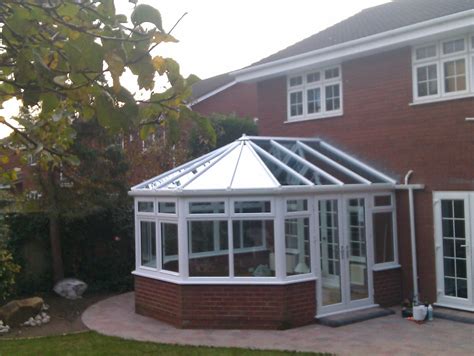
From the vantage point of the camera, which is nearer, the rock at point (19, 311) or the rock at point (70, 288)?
the rock at point (19, 311)

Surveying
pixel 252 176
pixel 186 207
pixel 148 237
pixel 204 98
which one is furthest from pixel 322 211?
pixel 204 98

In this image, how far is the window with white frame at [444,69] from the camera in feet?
35.2

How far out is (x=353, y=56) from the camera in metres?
12.5

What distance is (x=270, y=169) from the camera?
11078 mm

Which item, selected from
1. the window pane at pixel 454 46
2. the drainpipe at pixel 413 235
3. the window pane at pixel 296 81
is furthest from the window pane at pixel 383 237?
the window pane at pixel 296 81

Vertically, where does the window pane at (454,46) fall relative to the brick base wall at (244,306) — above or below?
above

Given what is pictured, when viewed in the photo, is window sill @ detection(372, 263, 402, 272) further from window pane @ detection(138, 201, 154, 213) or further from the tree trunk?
the tree trunk

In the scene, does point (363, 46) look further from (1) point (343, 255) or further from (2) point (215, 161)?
(1) point (343, 255)

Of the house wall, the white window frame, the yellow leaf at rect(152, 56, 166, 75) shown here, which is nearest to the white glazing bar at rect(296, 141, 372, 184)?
the house wall

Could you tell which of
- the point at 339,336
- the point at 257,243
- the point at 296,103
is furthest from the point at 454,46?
the point at 339,336

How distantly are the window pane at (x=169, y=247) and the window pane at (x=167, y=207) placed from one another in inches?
9.6

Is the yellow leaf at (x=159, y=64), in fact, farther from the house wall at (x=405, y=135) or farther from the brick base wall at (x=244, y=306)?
the house wall at (x=405, y=135)

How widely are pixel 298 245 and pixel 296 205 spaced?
0.71 metres

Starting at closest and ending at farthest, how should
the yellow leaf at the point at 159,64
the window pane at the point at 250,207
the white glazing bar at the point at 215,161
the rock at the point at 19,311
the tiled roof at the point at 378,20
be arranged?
the yellow leaf at the point at 159,64, the window pane at the point at 250,207, the white glazing bar at the point at 215,161, the rock at the point at 19,311, the tiled roof at the point at 378,20
